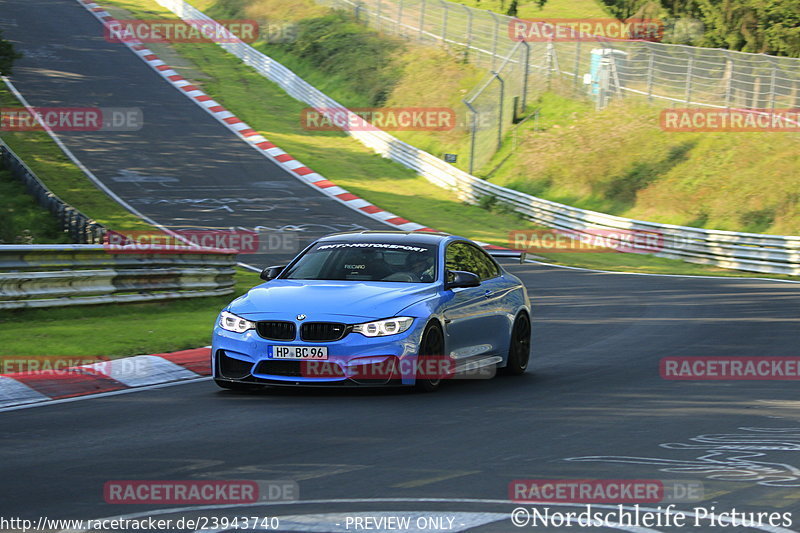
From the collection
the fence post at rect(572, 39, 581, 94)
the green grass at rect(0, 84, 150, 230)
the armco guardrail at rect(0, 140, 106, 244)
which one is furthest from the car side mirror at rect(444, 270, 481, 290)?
the fence post at rect(572, 39, 581, 94)

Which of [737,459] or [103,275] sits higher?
[737,459]

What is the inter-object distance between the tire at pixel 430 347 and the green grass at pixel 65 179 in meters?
19.3

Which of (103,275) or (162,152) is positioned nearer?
(103,275)

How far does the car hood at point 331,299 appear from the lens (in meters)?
9.59

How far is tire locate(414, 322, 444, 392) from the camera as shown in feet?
32.1

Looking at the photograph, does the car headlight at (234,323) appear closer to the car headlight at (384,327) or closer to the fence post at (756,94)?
the car headlight at (384,327)

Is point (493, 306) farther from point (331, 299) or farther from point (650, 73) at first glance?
point (650, 73)

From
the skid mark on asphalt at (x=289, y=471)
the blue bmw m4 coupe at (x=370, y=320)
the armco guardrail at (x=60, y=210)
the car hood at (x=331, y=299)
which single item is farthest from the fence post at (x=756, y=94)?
the skid mark on asphalt at (x=289, y=471)

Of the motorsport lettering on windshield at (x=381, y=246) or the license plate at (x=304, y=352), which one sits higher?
the motorsport lettering on windshield at (x=381, y=246)

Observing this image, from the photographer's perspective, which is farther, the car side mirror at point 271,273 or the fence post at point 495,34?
the fence post at point 495,34

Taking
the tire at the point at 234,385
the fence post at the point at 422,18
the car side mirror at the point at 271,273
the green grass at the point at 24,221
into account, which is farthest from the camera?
the fence post at the point at 422,18

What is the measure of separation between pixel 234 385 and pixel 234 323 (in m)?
0.62

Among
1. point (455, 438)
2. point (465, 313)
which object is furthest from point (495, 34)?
point (455, 438)

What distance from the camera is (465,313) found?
10.6 meters
